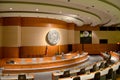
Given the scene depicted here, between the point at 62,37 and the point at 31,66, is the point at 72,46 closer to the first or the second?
the point at 62,37

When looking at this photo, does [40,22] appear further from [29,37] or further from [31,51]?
[31,51]

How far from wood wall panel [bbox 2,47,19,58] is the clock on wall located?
329cm

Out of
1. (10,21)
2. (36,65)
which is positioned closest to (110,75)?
(36,65)

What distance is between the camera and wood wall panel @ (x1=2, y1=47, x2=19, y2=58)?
1285 centimetres

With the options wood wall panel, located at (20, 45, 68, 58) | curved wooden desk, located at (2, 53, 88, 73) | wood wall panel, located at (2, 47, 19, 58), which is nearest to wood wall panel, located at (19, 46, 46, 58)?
wood wall panel, located at (20, 45, 68, 58)

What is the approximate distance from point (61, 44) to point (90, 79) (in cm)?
1041

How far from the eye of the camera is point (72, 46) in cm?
1936

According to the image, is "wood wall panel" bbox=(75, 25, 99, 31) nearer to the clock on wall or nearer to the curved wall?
the curved wall

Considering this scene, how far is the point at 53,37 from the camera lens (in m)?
15.3

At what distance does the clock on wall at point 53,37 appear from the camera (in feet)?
49.2

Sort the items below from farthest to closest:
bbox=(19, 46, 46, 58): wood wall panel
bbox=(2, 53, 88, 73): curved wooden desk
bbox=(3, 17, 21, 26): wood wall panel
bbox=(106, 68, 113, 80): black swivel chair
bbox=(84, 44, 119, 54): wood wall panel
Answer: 1. bbox=(84, 44, 119, 54): wood wall panel
2. bbox=(19, 46, 46, 58): wood wall panel
3. bbox=(3, 17, 21, 26): wood wall panel
4. bbox=(2, 53, 88, 73): curved wooden desk
5. bbox=(106, 68, 113, 80): black swivel chair

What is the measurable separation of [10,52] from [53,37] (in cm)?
428

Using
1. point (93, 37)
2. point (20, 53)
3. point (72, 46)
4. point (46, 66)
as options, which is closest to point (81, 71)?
point (46, 66)

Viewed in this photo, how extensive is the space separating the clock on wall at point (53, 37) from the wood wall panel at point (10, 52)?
129 inches
